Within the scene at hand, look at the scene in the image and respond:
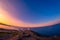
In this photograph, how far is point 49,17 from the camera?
60.9 inches

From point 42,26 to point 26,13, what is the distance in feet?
0.75

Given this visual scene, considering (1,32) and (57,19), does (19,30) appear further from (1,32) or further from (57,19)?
(57,19)

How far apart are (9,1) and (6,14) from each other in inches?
5.9

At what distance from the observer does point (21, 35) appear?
1.55 meters

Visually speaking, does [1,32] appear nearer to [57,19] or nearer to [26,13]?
[26,13]

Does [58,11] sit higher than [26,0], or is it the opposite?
[26,0]

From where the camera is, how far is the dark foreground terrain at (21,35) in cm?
153

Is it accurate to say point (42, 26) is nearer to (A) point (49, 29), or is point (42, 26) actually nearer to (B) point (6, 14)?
(A) point (49, 29)

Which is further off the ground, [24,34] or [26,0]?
[26,0]

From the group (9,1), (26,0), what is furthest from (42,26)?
(9,1)

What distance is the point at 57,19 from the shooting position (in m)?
1.53

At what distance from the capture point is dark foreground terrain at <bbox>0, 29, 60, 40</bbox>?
5.03 feet

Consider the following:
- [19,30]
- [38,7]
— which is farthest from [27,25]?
[38,7]

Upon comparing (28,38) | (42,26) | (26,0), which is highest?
(26,0)
